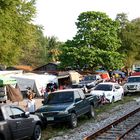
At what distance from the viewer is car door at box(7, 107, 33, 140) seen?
13812mm

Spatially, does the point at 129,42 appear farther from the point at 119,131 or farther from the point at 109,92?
the point at 119,131

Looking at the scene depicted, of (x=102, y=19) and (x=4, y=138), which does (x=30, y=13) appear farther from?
(x=102, y=19)

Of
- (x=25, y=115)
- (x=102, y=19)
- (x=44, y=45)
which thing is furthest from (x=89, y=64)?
(x=25, y=115)

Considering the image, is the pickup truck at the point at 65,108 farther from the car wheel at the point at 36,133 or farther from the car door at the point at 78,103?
the car wheel at the point at 36,133

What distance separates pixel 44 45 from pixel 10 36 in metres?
74.0

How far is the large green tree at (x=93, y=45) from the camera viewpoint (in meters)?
67.8

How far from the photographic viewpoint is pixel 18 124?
556 inches

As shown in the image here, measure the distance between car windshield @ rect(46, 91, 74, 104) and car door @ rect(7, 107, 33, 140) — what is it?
4.79 metres

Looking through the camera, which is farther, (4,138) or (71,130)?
(71,130)

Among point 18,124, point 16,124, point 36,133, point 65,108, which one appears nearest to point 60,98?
point 65,108

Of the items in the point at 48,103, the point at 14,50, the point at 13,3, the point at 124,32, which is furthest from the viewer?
the point at 124,32

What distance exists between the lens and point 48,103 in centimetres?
2006

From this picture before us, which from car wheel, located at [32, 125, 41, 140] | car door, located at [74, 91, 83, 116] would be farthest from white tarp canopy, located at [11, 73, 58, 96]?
car wheel, located at [32, 125, 41, 140]

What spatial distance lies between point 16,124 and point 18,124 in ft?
0.56
